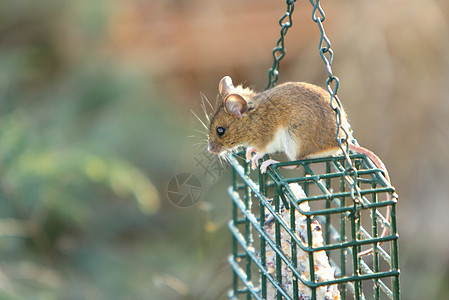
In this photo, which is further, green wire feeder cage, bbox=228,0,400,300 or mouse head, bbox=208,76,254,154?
Answer: mouse head, bbox=208,76,254,154

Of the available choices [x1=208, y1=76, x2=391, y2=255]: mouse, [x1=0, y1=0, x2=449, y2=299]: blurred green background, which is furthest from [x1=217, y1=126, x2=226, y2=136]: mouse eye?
[x1=0, y1=0, x2=449, y2=299]: blurred green background

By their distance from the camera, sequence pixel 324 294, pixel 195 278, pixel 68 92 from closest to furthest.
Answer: pixel 324 294 < pixel 195 278 < pixel 68 92

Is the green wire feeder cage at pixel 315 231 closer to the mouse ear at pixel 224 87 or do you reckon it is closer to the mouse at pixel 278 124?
the mouse at pixel 278 124

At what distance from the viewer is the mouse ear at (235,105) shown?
2816mm

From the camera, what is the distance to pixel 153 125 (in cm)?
664

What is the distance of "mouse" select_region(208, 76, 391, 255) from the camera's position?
2.61 m

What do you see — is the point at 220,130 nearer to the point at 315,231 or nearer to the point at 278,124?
the point at 278,124

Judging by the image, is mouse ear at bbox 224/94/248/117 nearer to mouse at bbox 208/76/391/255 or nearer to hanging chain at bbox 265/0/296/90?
mouse at bbox 208/76/391/255

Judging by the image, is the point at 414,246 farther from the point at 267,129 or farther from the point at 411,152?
the point at 267,129

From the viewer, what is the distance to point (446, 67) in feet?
16.7

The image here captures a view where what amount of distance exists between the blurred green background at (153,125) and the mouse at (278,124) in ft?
1.49

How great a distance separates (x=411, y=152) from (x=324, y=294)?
3097 mm

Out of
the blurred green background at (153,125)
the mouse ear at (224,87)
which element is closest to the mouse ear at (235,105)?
the mouse ear at (224,87)

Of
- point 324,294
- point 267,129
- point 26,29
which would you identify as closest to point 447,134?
point 267,129
